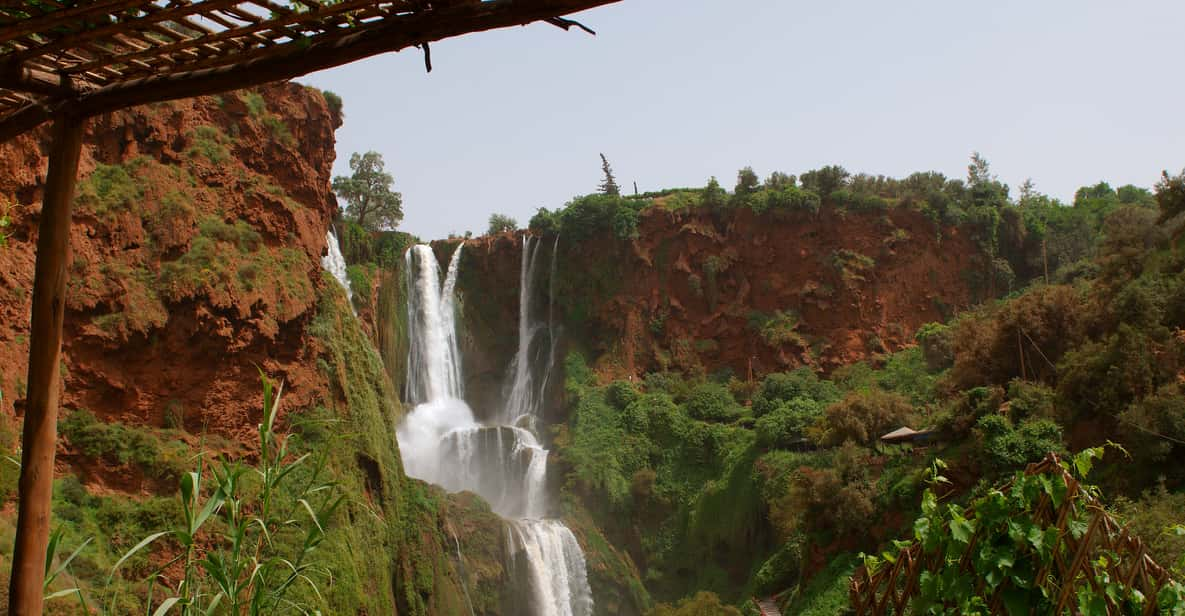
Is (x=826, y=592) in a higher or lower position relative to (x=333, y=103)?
lower

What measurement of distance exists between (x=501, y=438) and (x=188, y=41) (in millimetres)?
34119

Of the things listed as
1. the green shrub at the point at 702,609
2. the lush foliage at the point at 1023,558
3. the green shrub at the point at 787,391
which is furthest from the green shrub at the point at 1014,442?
the lush foliage at the point at 1023,558

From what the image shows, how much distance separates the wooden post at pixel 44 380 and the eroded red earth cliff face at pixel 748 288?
38.3 metres

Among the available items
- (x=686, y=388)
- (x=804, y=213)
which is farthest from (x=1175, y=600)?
(x=804, y=213)

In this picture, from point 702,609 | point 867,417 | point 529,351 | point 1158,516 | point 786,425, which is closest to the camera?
point 1158,516

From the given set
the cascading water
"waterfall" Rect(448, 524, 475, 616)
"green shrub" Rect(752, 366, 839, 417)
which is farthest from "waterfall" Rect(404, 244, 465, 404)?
"green shrub" Rect(752, 366, 839, 417)

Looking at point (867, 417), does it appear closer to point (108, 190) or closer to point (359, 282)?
point (359, 282)

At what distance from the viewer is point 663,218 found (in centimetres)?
4438

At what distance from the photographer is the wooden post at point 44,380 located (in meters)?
3.72

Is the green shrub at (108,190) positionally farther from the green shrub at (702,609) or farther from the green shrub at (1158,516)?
the green shrub at (1158,516)

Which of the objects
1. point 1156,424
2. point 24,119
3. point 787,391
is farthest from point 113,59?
point 787,391

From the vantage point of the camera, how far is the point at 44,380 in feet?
12.7

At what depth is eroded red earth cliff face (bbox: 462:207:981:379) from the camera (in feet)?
137

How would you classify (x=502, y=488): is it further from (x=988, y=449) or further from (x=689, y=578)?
(x=988, y=449)
